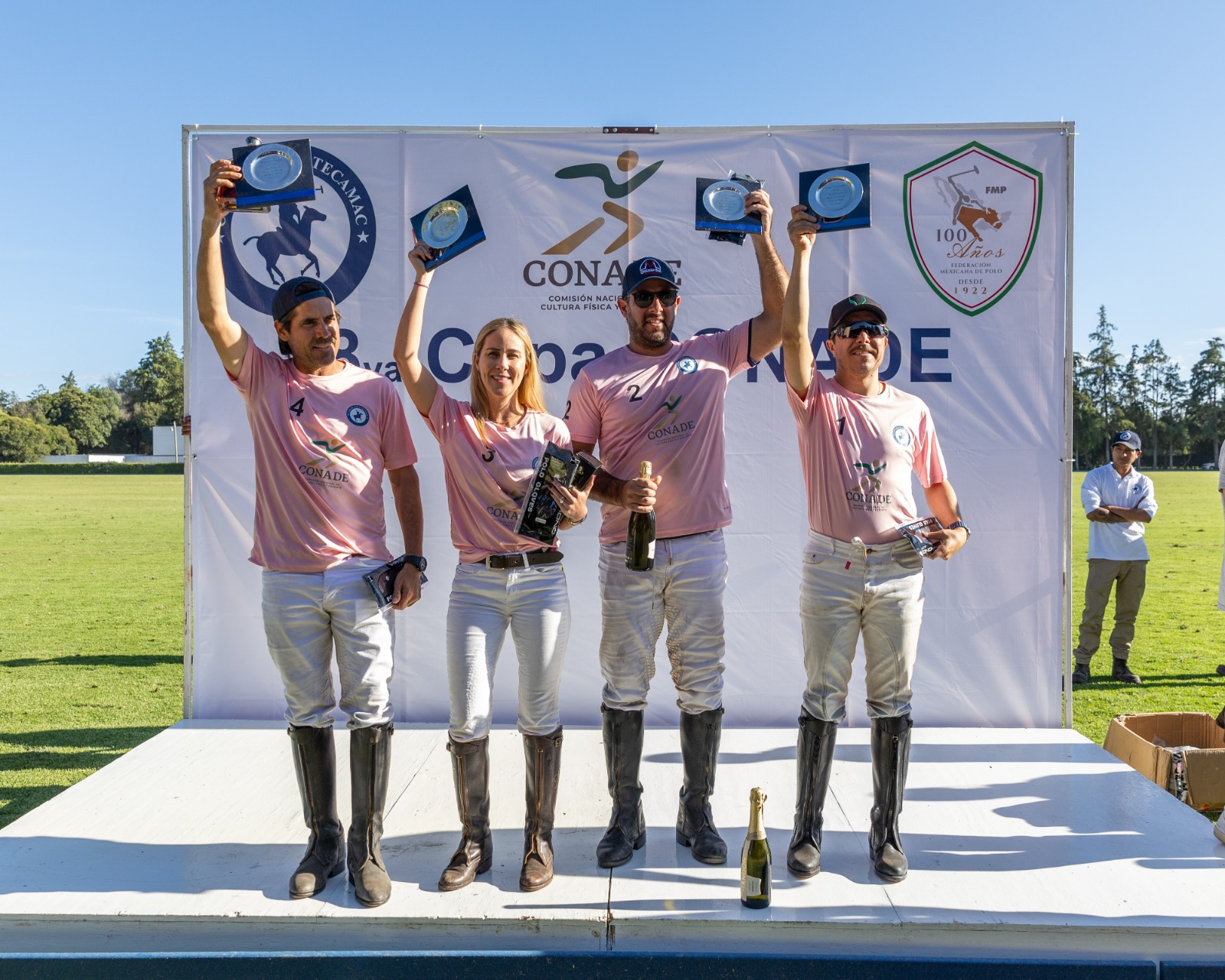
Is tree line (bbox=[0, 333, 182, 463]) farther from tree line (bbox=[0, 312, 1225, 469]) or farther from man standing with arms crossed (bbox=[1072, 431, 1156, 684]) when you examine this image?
man standing with arms crossed (bbox=[1072, 431, 1156, 684])

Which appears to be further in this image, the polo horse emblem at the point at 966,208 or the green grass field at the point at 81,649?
the green grass field at the point at 81,649

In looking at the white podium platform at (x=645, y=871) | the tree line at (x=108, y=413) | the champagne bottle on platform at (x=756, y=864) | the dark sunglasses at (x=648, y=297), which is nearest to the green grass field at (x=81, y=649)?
the white podium platform at (x=645, y=871)

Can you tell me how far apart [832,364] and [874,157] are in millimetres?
1100

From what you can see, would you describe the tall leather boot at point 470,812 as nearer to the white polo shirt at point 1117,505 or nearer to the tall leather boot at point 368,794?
the tall leather boot at point 368,794

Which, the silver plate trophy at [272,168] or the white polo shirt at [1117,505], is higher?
the silver plate trophy at [272,168]

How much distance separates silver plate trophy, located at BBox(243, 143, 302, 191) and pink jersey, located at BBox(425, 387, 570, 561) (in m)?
0.98

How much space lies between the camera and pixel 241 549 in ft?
15.4

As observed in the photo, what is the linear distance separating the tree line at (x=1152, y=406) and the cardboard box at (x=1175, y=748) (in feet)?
213

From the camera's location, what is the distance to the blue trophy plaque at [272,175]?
3045mm

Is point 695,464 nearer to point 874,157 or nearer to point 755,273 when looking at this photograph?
point 755,273

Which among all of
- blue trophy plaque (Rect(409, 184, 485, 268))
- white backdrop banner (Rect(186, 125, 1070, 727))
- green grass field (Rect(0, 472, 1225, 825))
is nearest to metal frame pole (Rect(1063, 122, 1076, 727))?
white backdrop banner (Rect(186, 125, 1070, 727))

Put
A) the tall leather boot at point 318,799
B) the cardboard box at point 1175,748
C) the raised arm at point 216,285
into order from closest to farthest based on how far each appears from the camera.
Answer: the raised arm at point 216,285 → the tall leather boot at point 318,799 → the cardboard box at point 1175,748

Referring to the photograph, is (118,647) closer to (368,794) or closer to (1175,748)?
(368,794)

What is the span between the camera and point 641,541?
3012 millimetres
